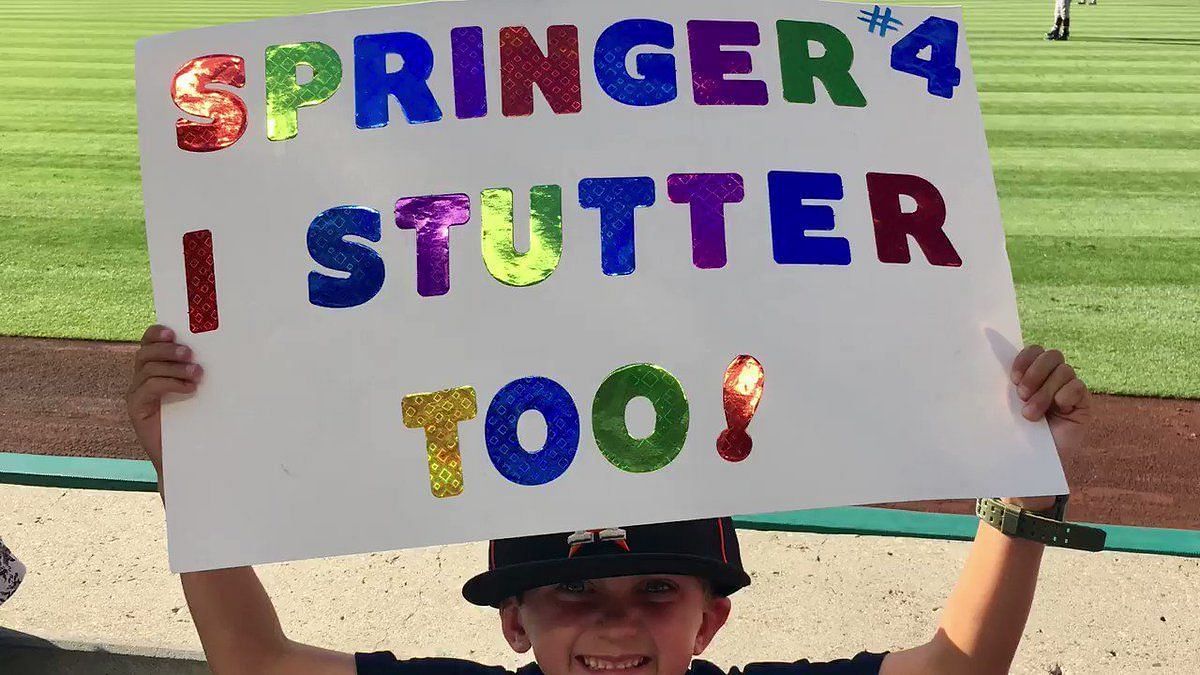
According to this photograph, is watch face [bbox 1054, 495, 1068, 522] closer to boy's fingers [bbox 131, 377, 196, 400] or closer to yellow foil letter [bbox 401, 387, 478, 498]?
yellow foil letter [bbox 401, 387, 478, 498]

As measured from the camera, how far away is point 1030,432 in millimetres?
1720

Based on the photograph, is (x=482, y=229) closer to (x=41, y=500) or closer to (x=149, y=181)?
(x=149, y=181)

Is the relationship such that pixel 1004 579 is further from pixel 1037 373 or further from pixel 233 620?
pixel 233 620

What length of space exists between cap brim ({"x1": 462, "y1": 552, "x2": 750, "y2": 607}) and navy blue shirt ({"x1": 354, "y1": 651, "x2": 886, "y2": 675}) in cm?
19

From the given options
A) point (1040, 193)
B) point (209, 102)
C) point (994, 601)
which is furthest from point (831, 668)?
point (1040, 193)

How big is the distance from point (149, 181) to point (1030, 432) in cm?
128

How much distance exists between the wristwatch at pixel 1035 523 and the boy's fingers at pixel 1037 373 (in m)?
0.16

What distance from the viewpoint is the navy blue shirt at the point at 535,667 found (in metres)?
1.90

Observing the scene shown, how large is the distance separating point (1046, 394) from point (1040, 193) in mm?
8279

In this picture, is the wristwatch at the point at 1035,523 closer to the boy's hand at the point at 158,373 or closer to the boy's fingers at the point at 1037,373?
the boy's fingers at the point at 1037,373

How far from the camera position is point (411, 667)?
1.96m

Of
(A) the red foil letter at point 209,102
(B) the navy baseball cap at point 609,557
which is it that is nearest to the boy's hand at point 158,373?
(A) the red foil letter at point 209,102

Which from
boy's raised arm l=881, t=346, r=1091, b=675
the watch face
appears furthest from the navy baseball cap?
the watch face

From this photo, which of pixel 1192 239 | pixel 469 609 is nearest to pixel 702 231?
pixel 469 609
